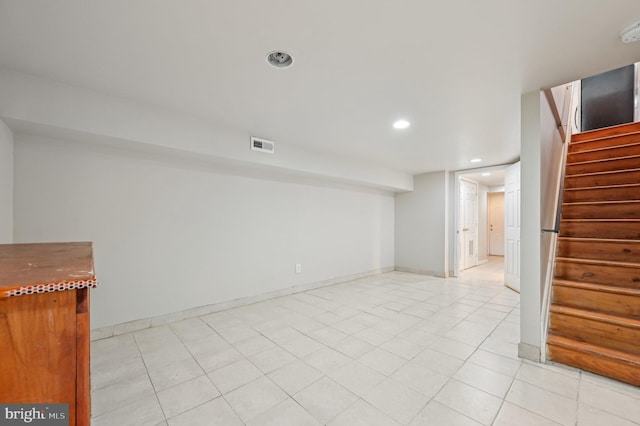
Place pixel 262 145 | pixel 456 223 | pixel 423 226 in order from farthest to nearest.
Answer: pixel 423 226, pixel 456 223, pixel 262 145

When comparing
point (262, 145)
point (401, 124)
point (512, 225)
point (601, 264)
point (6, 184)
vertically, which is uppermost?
point (401, 124)

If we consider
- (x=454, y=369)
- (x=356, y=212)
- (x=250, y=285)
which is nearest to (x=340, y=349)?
(x=454, y=369)

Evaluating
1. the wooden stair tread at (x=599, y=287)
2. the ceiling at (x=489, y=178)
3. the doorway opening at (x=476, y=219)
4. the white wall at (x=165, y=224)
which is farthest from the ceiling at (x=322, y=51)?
the ceiling at (x=489, y=178)

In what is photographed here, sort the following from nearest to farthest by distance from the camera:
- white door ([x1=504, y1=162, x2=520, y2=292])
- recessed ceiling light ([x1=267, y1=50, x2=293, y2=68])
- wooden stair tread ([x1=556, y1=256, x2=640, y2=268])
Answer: recessed ceiling light ([x1=267, y1=50, x2=293, y2=68])
wooden stair tread ([x1=556, y1=256, x2=640, y2=268])
white door ([x1=504, y1=162, x2=520, y2=292])

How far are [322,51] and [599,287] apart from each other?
122 inches

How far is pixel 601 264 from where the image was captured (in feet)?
8.36

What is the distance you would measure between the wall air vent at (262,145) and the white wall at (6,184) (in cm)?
211

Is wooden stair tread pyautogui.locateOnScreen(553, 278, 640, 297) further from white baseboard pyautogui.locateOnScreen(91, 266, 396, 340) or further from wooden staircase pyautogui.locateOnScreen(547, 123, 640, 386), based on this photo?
white baseboard pyautogui.locateOnScreen(91, 266, 396, 340)

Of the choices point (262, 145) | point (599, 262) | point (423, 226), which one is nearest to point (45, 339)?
point (262, 145)

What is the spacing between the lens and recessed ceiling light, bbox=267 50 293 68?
186 cm

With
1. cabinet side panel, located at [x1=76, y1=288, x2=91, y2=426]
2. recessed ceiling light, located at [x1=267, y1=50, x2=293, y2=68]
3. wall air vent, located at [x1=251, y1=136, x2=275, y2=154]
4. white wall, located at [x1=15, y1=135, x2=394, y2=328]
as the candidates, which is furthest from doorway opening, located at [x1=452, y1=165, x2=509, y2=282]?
cabinet side panel, located at [x1=76, y1=288, x2=91, y2=426]

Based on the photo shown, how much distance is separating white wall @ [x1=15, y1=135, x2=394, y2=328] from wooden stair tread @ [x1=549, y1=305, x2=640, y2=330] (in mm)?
3289

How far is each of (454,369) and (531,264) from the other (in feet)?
3.67

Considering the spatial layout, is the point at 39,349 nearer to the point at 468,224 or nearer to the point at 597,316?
the point at 597,316
